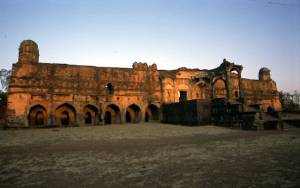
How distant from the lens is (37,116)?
871 inches

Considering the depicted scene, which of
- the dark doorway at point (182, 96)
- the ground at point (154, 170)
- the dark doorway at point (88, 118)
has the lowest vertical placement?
the ground at point (154, 170)

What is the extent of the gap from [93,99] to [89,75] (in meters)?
2.52

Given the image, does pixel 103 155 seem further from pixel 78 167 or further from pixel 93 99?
pixel 93 99

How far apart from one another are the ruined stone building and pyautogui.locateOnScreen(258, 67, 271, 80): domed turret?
42.0 feet

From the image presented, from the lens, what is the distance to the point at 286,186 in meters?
3.42

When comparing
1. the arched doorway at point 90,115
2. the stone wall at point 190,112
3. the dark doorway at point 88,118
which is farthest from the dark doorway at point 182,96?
the dark doorway at point 88,118

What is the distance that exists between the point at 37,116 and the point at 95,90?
5.90 m

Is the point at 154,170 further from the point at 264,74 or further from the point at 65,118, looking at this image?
the point at 264,74

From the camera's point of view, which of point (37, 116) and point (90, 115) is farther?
point (90, 115)

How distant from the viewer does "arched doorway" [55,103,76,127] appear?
74.3ft

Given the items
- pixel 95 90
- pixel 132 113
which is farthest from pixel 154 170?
pixel 132 113

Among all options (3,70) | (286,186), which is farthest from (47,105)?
(3,70)

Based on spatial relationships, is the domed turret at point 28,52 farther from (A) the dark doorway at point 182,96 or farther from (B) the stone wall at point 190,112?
(A) the dark doorway at point 182,96

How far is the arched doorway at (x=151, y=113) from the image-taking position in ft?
85.8
